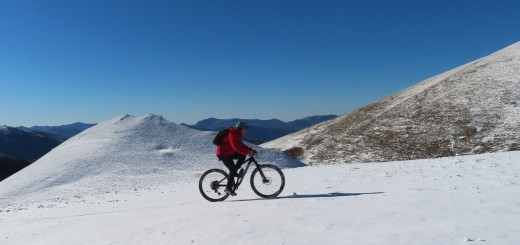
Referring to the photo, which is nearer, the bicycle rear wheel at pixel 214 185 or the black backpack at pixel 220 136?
the black backpack at pixel 220 136

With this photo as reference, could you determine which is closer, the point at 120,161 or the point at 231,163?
the point at 231,163

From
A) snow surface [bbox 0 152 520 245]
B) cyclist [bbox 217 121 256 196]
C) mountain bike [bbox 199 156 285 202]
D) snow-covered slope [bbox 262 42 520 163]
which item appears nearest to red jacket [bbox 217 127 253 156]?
cyclist [bbox 217 121 256 196]

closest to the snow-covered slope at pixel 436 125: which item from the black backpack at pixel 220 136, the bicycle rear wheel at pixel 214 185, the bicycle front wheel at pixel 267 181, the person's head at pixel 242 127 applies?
the bicycle front wheel at pixel 267 181

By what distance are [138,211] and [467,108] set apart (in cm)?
5674

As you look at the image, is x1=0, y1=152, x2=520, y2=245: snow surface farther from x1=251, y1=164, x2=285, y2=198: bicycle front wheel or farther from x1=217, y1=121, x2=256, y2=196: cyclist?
x1=217, y1=121, x2=256, y2=196: cyclist

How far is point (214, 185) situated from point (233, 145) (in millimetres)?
1801

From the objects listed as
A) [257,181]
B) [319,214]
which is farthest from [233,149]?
[319,214]

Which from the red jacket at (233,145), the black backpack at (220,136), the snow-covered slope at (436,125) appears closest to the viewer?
the red jacket at (233,145)

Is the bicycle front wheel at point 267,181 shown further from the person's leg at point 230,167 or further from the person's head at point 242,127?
the person's head at point 242,127

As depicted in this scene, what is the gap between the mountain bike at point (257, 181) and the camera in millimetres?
14376

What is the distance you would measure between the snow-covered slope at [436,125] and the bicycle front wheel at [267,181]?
3576 cm

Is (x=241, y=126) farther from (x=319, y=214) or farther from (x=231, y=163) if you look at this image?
(x=319, y=214)

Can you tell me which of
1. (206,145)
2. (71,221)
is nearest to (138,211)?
(71,221)

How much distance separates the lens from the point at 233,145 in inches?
545
